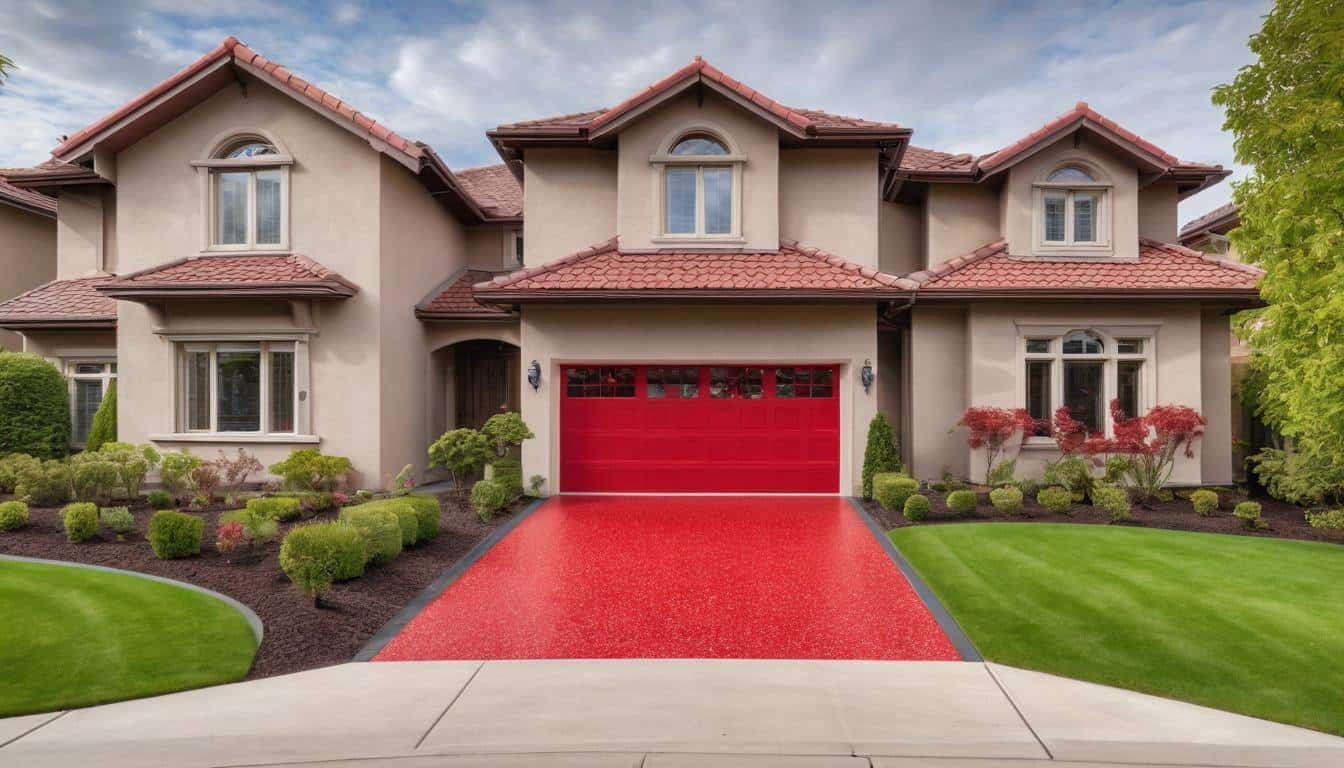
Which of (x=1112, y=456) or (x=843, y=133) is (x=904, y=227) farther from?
(x=1112, y=456)

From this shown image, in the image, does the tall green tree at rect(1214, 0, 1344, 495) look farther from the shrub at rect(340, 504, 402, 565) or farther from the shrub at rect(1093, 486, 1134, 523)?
the shrub at rect(340, 504, 402, 565)

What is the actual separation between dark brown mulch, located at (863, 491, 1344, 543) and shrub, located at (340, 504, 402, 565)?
662cm

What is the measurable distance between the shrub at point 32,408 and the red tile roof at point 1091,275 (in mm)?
16519

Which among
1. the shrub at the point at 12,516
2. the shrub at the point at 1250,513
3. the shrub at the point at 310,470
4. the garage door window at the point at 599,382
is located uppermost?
the garage door window at the point at 599,382

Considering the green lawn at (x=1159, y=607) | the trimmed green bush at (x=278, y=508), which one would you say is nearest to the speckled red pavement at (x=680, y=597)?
the green lawn at (x=1159, y=607)

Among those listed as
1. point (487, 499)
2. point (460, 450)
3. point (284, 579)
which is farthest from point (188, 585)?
point (460, 450)

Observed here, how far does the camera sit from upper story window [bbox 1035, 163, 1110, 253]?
39.8 feet

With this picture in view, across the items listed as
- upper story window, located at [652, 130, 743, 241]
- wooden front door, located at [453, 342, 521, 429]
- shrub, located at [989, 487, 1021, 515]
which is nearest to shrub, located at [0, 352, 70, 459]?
wooden front door, located at [453, 342, 521, 429]

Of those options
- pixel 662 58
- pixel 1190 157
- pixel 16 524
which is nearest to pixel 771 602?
pixel 16 524

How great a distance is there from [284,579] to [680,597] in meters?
4.13

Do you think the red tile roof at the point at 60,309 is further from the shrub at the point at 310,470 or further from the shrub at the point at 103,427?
the shrub at the point at 310,470

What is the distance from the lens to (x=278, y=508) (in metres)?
8.95

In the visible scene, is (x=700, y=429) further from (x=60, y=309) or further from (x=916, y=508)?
(x=60, y=309)

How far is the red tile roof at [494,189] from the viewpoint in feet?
50.5
